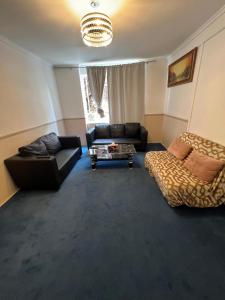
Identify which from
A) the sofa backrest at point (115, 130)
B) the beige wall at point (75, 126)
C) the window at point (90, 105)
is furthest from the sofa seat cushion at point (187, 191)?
the beige wall at point (75, 126)

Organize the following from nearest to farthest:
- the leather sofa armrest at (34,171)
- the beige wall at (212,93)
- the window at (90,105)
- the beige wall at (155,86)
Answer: the beige wall at (212,93), the leather sofa armrest at (34,171), the beige wall at (155,86), the window at (90,105)

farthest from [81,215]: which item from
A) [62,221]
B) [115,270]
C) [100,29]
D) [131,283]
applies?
[100,29]

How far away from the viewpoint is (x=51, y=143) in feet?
10.7

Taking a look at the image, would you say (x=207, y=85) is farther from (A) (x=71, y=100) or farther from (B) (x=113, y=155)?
(A) (x=71, y=100)

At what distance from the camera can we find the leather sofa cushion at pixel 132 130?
431cm

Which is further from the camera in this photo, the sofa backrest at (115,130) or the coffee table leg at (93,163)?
the sofa backrest at (115,130)

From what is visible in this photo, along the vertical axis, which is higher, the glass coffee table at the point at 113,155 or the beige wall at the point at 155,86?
the beige wall at the point at 155,86

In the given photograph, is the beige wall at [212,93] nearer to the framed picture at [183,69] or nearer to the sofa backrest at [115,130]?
the framed picture at [183,69]

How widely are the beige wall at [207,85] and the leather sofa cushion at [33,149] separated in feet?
9.77

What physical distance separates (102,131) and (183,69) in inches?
99.8

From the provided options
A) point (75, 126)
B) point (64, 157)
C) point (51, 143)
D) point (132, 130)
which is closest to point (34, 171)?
point (64, 157)

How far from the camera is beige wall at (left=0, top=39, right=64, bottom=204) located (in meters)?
2.35

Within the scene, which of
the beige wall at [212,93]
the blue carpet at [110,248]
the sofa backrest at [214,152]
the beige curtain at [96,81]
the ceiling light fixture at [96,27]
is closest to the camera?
the blue carpet at [110,248]

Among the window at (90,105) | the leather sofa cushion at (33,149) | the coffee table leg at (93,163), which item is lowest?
the coffee table leg at (93,163)
